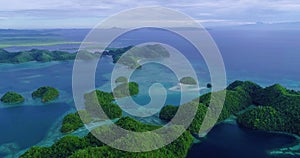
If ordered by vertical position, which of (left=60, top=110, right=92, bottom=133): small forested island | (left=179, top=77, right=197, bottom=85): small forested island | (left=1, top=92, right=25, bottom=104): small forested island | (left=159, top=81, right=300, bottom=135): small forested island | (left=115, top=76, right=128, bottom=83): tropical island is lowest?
(left=1, top=92, right=25, bottom=104): small forested island

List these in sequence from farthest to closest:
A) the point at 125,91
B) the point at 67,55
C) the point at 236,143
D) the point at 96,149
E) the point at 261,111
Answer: the point at 67,55
the point at 125,91
the point at 261,111
the point at 236,143
the point at 96,149

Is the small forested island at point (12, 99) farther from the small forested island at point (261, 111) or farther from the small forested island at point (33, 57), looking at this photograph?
the small forested island at point (33, 57)

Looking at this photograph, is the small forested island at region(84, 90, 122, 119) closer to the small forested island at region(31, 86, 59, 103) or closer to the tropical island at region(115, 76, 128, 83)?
the small forested island at region(31, 86, 59, 103)

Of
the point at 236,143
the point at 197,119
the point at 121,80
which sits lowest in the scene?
the point at 121,80

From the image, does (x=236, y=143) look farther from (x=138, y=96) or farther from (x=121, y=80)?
(x=121, y=80)

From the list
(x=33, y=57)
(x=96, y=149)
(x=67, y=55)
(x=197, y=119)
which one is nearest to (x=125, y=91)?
(x=197, y=119)

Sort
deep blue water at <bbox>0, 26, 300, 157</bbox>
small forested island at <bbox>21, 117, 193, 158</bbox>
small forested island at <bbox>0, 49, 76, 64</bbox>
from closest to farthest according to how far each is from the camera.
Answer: small forested island at <bbox>21, 117, 193, 158</bbox> → deep blue water at <bbox>0, 26, 300, 157</bbox> → small forested island at <bbox>0, 49, 76, 64</bbox>

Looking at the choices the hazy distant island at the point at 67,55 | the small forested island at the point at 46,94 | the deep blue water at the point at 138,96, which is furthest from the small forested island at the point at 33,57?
the small forested island at the point at 46,94

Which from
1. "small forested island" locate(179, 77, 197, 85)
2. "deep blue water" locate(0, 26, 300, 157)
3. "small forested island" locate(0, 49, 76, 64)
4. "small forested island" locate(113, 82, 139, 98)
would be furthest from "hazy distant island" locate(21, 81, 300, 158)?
"small forested island" locate(0, 49, 76, 64)
